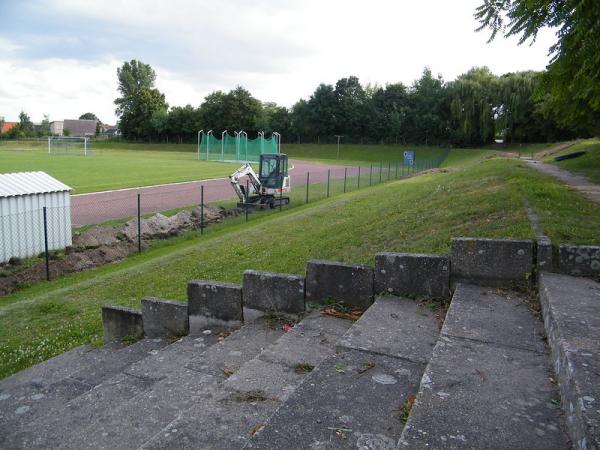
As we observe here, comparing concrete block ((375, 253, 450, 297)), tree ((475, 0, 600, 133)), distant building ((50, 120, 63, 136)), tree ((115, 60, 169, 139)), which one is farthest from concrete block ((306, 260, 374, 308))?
distant building ((50, 120, 63, 136))

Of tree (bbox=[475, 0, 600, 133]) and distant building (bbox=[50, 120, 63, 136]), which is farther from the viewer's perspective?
distant building (bbox=[50, 120, 63, 136])

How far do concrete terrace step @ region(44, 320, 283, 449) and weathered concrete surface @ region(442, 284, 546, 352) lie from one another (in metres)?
1.82

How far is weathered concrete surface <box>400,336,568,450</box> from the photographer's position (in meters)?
2.43

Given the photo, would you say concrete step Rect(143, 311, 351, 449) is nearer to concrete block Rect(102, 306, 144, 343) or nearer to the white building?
concrete block Rect(102, 306, 144, 343)

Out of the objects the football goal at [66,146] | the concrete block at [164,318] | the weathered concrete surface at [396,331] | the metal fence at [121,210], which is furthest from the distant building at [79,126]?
the weathered concrete surface at [396,331]

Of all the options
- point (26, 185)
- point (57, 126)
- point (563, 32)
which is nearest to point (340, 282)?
point (563, 32)

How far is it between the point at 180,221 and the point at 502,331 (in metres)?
14.5

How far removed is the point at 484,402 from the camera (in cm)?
279

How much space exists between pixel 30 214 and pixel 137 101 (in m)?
100

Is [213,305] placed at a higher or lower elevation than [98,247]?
higher

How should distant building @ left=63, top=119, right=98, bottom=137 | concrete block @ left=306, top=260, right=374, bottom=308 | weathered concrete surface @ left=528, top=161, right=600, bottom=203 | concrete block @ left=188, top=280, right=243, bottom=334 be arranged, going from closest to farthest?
concrete block @ left=306, top=260, right=374, bottom=308 → concrete block @ left=188, top=280, right=243, bottom=334 → weathered concrete surface @ left=528, top=161, right=600, bottom=203 → distant building @ left=63, top=119, right=98, bottom=137

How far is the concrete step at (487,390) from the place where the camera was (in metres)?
2.45

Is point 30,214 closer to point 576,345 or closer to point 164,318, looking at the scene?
point 164,318

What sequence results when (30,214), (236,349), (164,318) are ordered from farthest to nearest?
(30,214), (164,318), (236,349)
